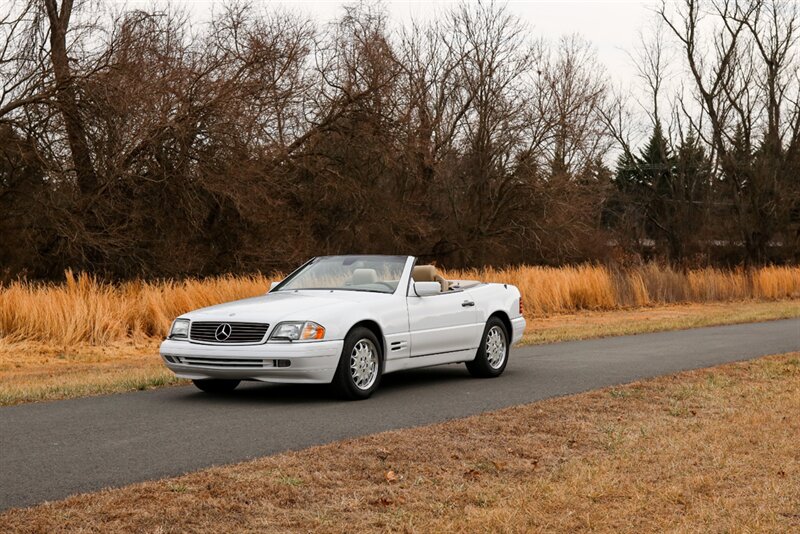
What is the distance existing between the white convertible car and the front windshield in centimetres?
1

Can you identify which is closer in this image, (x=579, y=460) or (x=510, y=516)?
(x=510, y=516)

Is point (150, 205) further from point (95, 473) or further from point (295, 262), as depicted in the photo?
point (95, 473)

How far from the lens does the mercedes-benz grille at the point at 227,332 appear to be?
10602mm

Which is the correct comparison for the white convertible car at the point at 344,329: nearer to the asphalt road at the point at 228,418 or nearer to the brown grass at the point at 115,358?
the asphalt road at the point at 228,418

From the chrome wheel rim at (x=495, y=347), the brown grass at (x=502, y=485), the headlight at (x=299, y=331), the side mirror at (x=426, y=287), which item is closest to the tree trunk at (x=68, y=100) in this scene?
the chrome wheel rim at (x=495, y=347)

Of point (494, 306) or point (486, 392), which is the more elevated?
point (494, 306)

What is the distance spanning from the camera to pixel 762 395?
35.9 ft

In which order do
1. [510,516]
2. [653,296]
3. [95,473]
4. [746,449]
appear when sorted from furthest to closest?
[653,296], [746,449], [95,473], [510,516]

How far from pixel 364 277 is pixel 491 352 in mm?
2078

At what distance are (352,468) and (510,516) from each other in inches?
63.2

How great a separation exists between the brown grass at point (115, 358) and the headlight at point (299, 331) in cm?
248

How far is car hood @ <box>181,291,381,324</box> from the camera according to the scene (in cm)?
1065

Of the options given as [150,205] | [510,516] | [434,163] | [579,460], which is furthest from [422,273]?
[434,163]

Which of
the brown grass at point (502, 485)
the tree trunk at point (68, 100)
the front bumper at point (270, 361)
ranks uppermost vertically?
the tree trunk at point (68, 100)
